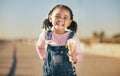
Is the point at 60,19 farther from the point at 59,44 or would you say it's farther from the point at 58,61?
the point at 58,61

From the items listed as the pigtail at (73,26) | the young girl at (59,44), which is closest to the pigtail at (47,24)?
the young girl at (59,44)

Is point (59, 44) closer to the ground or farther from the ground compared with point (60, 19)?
closer to the ground

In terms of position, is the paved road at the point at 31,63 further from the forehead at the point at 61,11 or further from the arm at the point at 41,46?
the forehead at the point at 61,11

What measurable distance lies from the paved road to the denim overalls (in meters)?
0.11

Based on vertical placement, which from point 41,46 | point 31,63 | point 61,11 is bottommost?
point 31,63

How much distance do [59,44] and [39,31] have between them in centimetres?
19

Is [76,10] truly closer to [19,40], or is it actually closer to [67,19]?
[67,19]

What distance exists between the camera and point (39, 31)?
3502mm

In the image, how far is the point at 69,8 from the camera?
11.3 ft

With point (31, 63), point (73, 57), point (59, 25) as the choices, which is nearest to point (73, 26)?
point (59, 25)

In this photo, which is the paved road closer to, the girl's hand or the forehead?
the girl's hand

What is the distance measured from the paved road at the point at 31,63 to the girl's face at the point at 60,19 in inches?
9.4

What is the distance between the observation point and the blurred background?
11.6 feet

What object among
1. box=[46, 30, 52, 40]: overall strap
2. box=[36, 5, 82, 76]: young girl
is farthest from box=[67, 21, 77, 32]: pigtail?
box=[46, 30, 52, 40]: overall strap
